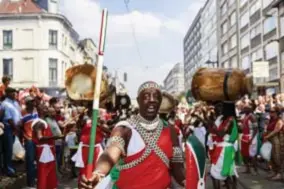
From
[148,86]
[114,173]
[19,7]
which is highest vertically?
[19,7]

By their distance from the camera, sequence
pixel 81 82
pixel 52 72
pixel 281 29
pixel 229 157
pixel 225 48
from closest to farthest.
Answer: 1. pixel 229 157
2. pixel 81 82
3. pixel 281 29
4. pixel 52 72
5. pixel 225 48

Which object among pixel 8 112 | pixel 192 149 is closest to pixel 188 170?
pixel 192 149

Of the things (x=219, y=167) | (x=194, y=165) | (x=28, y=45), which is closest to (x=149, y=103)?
(x=194, y=165)

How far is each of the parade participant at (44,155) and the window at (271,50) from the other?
1356 inches

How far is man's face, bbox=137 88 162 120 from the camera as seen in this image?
4.33 meters

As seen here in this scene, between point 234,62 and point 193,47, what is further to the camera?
point 193,47

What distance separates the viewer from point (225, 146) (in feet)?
31.2

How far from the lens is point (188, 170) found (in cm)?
391

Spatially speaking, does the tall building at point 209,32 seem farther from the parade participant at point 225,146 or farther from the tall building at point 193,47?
the parade participant at point 225,146

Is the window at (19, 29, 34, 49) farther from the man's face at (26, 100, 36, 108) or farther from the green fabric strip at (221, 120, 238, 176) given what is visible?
A: the green fabric strip at (221, 120, 238, 176)

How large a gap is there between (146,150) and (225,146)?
216 inches

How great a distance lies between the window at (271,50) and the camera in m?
41.6

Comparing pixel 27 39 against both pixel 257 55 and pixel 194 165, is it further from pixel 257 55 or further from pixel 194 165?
pixel 194 165

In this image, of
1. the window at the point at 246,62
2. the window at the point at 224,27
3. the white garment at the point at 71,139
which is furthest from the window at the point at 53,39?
the white garment at the point at 71,139
